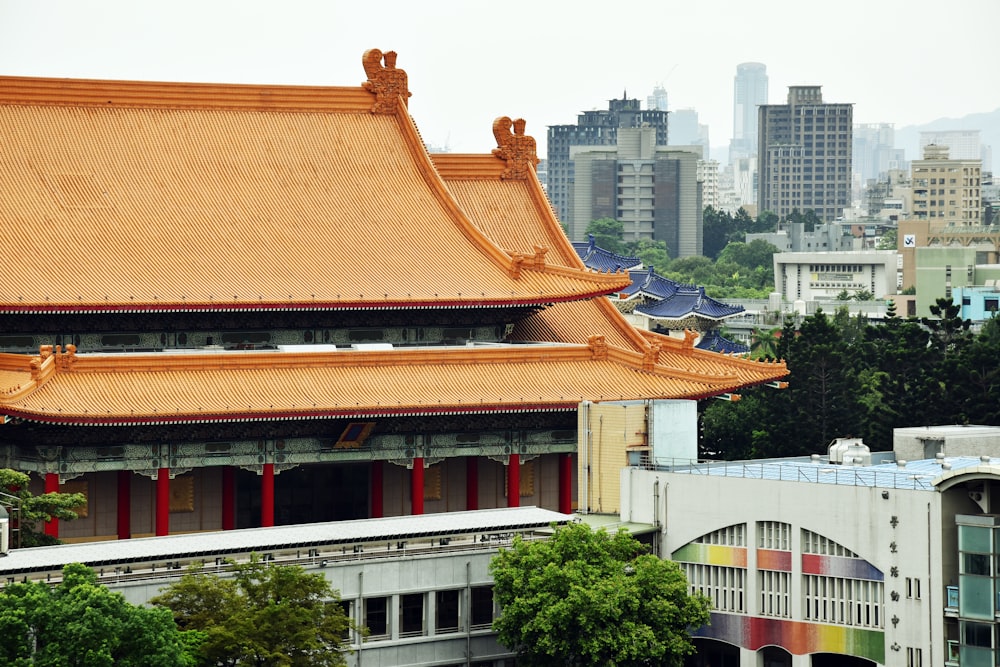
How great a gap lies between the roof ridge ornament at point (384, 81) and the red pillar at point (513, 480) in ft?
47.2

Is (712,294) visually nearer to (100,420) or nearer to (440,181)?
(440,181)

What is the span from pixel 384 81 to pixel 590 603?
A: 2781 centimetres

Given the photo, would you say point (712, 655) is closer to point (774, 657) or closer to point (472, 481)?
point (774, 657)

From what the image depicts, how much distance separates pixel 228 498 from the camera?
62.8m

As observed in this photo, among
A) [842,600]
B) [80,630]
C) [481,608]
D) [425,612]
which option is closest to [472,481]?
[481,608]

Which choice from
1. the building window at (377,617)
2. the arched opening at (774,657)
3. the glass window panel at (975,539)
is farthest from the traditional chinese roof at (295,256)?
the glass window panel at (975,539)

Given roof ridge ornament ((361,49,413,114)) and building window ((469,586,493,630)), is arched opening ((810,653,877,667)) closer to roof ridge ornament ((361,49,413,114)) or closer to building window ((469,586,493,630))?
building window ((469,586,493,630))

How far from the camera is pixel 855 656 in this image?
51.5m

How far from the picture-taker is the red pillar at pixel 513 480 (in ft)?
212

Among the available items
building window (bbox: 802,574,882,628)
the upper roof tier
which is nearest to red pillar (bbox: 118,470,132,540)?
the upper roof tier

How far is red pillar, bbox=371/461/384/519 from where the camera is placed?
64750mm

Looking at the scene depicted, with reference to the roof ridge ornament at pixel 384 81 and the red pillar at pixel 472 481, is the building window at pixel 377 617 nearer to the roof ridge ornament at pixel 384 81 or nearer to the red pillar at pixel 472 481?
the red pillar at pixel 472 481

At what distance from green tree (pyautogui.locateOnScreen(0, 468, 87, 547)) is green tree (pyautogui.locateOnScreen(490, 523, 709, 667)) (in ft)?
34.1

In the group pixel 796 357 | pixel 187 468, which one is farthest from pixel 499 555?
pixel 796 357
